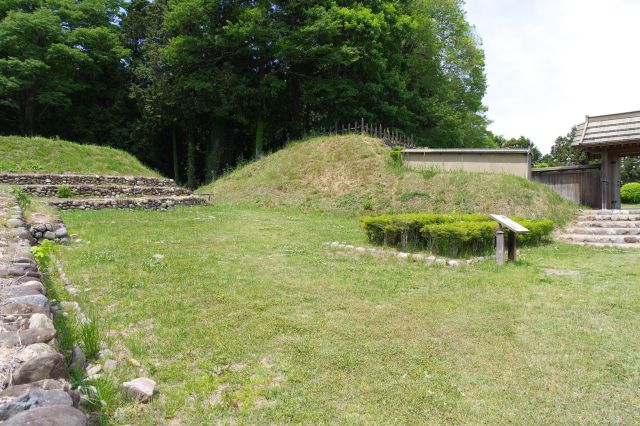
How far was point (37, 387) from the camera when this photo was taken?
2.38m

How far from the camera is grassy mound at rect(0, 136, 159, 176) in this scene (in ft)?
58.7

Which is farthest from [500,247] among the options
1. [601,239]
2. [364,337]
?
[601,239]

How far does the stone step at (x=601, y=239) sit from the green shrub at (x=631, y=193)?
1674 cm

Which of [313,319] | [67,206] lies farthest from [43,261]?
[67,206]

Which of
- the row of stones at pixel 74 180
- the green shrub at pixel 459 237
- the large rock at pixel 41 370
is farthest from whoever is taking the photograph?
the row of stones at pixel 74 180

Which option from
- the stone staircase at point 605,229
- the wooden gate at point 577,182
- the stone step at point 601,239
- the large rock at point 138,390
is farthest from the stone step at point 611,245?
the large rock at point 138,390

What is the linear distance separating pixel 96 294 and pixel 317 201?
12531 mm

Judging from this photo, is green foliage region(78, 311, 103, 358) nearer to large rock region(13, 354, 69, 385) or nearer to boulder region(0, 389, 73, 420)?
large rock region(13, 354, 69, 385)

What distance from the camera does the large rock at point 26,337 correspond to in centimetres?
282

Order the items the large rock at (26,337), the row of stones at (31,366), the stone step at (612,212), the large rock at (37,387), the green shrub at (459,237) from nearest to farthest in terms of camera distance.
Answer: the row of stones at (31,366) → the large rock at (37,387) → the large rock at (26,337) → the green shrub at (459,237) → the stone step at (612,212)

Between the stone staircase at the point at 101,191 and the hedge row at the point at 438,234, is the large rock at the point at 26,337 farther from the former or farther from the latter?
the stone staircase at the point at 101,191

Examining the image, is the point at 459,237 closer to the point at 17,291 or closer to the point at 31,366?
the point at 17,291

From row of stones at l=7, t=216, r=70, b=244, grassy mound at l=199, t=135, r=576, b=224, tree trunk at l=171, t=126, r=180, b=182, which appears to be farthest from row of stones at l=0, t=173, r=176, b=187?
tree trunk at l=171, t=126, r=180, b=182

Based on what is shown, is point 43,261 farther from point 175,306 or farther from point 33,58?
point 33,58
